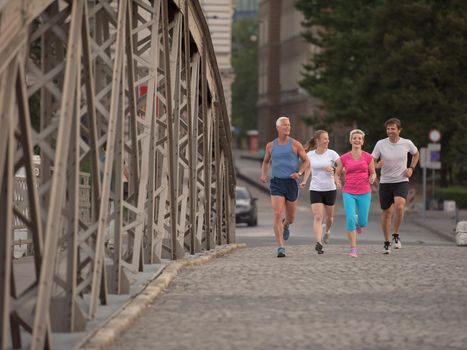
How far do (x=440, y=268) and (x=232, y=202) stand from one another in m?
11.0

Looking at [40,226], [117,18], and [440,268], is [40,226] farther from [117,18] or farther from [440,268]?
[440,268]

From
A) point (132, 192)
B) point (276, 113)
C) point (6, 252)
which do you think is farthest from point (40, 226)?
point (276, 113)

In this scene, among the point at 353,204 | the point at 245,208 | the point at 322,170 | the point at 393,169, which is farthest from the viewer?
the point at 245,208

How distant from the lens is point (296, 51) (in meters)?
149

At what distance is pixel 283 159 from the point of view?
68.3 feet

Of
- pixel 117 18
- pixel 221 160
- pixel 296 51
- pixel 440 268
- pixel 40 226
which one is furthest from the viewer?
pixel 296 51

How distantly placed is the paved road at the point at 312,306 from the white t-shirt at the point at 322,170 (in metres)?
2.01

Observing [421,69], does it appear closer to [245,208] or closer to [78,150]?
[245,208]

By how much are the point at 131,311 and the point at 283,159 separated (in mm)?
8736

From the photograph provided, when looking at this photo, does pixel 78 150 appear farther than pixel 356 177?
No

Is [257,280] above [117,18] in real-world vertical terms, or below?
below

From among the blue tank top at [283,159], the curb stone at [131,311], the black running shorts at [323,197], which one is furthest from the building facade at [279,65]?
the curb stone at [131,311]

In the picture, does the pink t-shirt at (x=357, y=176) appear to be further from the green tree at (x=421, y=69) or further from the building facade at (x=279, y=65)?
the building facade at (x=279, y=65)

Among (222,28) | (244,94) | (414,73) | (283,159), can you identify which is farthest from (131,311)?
(244,94)
